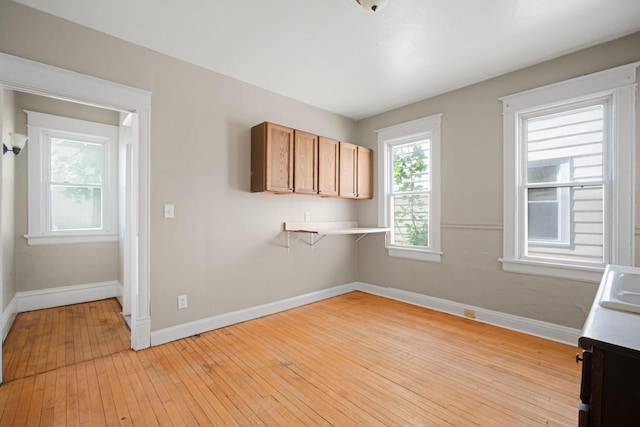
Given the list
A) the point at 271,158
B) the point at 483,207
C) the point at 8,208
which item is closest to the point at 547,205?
the point at 483,207

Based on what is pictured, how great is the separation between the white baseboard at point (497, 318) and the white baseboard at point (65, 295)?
3.93m

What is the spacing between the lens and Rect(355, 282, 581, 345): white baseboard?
2760mm

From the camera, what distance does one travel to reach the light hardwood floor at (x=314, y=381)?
5.84ft

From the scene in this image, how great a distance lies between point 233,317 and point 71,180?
3046 mm

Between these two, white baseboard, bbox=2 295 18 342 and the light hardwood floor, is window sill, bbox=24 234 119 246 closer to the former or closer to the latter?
white baseboard, bbox=2 295 18 342

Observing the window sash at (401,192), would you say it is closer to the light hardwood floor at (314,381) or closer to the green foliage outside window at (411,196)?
the green foliage outside window at (411,196)

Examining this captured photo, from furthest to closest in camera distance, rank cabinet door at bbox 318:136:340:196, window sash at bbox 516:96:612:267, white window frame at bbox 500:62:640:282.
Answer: cabinet door at bbox 318:136:340:196 → window sash at bbox 516:96:612:267 → white window frame at bbox 500:62:640:282

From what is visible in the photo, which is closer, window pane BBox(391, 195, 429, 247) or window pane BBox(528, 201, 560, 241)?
window pane BBox(528, 201, 560, 241)

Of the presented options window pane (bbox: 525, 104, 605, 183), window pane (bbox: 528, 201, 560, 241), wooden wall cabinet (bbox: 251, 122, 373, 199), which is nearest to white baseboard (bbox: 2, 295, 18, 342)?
wooden wall cabinet (bbox: 251, 122, 373, 199)

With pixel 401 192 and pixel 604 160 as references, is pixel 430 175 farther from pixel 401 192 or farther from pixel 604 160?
pixel 604 160

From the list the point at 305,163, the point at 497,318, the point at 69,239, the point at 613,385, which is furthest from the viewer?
the point at 69,239

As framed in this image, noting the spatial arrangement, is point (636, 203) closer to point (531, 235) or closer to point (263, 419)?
point (531, 235)

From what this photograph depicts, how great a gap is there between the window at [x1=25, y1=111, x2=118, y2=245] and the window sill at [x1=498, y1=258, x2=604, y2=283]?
17.0 feet

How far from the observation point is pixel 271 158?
324cm
